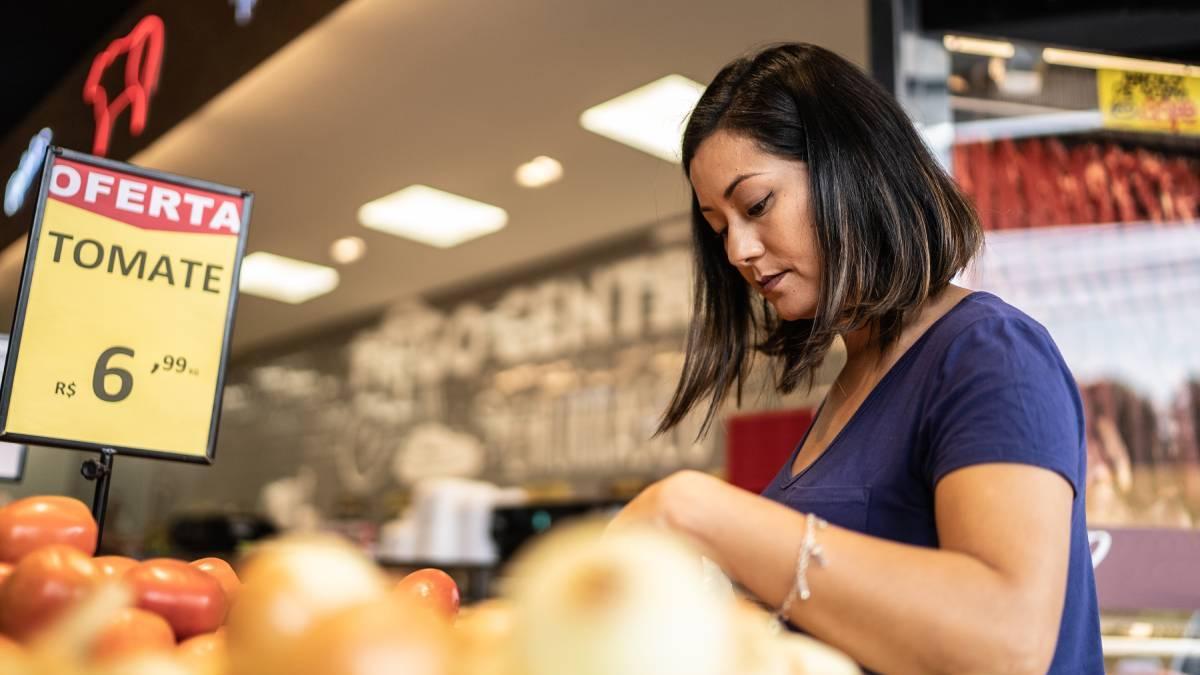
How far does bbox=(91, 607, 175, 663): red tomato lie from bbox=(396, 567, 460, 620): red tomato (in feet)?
0.61

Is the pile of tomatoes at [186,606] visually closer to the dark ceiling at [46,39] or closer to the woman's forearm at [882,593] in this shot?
the woman's forearm at [882,593]

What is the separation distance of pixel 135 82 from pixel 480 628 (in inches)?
163

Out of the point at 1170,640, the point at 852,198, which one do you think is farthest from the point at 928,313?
the point at 1170,640

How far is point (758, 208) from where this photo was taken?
1.15 meters

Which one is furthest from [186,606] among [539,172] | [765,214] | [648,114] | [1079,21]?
[539,172]

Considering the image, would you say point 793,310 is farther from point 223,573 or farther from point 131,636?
point 131,636

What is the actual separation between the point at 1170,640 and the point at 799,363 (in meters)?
1.58

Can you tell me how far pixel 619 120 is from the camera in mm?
3879

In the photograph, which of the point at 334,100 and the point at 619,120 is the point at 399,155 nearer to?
the point at 334,100

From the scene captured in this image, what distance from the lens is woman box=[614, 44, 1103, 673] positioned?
73cm

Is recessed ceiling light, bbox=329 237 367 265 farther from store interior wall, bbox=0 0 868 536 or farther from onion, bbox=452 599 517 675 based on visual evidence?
onion, bbox=452 599 517 675

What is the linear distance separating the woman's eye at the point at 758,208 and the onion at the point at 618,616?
74cm

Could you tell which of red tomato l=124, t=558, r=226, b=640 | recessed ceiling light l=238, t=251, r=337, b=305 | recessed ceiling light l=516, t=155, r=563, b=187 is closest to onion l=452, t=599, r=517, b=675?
red tomato l=124, t=558, r=226, b=640

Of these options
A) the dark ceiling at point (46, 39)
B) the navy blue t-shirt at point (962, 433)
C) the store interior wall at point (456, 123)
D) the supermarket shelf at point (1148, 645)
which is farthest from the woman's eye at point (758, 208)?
the dark ceiling at point (46, 39)
